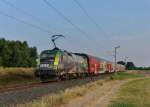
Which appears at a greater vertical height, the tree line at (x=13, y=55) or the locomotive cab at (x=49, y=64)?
the tree line at (x=13, y=55)

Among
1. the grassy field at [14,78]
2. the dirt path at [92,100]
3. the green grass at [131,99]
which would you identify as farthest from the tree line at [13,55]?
the dirt path at [92,100]

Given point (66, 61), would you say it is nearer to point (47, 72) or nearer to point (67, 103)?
point (47, 72)

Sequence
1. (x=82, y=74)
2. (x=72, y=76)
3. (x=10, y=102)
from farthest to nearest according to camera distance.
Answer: (x=82, y=74)
(x=72, y=76)
(x=10, y=102)

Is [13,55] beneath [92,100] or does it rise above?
above

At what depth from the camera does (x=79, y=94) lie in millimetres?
24781

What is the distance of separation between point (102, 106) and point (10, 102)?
4.84 meters

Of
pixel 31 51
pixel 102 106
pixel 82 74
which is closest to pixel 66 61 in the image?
pixel 82 74

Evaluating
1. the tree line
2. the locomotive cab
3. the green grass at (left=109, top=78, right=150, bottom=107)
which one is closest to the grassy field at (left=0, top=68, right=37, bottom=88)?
the locomotive cab

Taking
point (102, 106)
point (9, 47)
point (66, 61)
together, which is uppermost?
point (9, 47)

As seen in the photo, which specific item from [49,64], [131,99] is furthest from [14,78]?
[131,99]

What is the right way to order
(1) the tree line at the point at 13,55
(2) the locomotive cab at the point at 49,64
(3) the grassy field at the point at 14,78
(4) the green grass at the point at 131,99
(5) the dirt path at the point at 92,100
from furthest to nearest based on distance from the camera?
(1) the tree line at the point at 13,55 < (3) the grassy field at the point at 14,78 < (2) the locomotive cab at the point at 49,64 < (4) the green grass at the point at 131,99 < (5) the dirt path at the point at 92,100

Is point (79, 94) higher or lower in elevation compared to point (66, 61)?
lower

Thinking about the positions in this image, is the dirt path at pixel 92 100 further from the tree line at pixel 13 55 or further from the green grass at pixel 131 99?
the tree line at pixel 13 55

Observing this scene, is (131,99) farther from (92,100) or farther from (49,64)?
(49,64)
